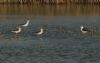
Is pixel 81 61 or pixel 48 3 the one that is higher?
pixel 81 61

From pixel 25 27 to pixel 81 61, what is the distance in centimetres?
2017

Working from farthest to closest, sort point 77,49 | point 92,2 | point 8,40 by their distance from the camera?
1. point 92,2
2. point 8,40
3. point 77,49

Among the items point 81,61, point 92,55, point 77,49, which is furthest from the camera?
point 77,49

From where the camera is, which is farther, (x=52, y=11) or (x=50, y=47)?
(x=52, y=11)

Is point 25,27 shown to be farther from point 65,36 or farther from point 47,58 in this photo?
point 47,58

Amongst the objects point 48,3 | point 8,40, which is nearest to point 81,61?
point 8,40

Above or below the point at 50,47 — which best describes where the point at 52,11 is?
below

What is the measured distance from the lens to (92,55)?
1047 inches

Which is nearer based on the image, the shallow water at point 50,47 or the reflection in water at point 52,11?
the shallow water at point 50,47

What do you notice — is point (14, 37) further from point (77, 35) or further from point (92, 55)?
point (92, 55)

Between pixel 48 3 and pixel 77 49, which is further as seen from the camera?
pixel 48 3

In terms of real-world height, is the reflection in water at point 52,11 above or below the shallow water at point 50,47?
below

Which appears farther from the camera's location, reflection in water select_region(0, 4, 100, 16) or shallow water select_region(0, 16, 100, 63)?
reflection in water select_region(0, 4, 100, 16)

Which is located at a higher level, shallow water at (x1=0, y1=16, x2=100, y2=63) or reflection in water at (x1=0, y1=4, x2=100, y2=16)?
shallow water at (x1=0, y1=16, x2=100, y2=63)
